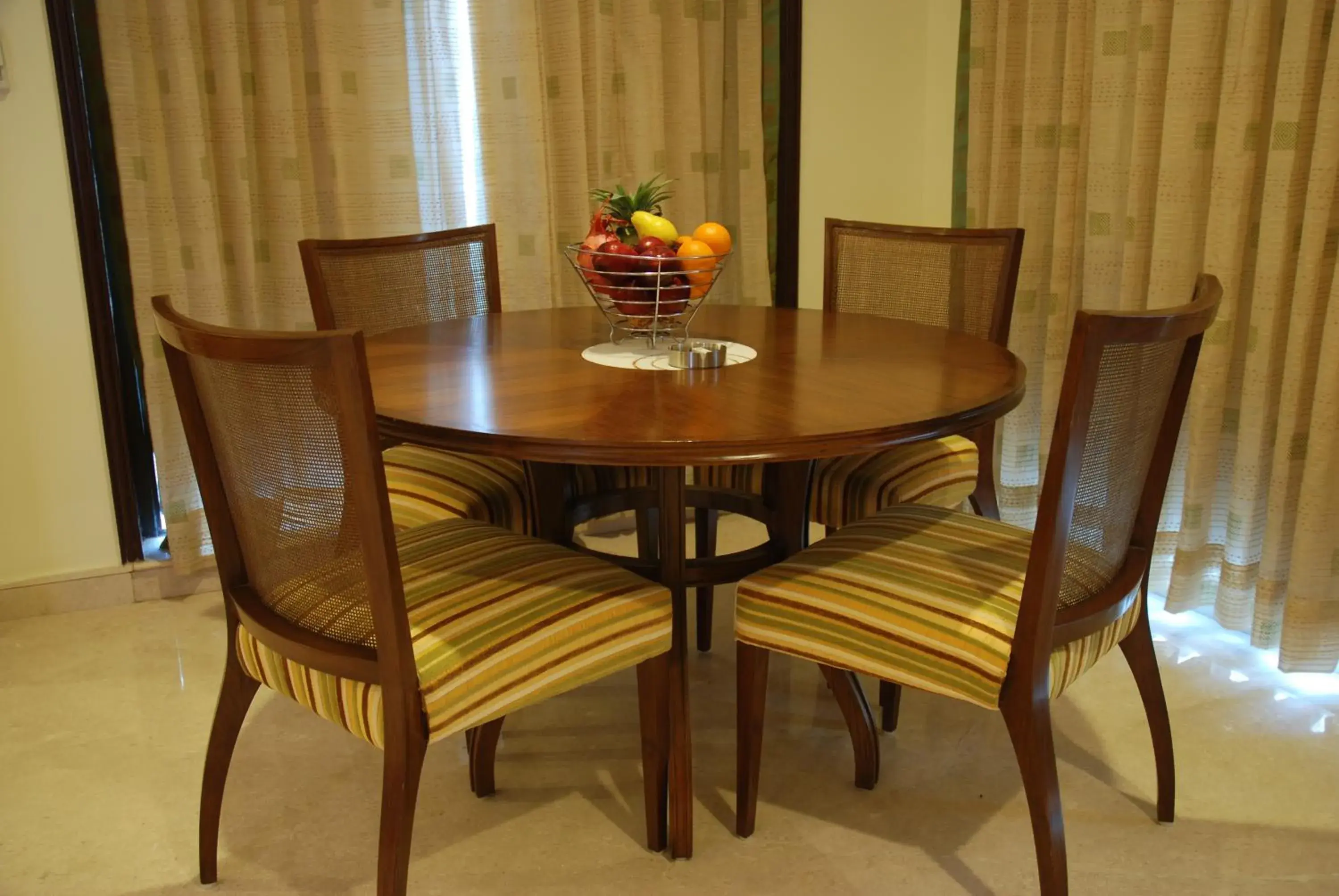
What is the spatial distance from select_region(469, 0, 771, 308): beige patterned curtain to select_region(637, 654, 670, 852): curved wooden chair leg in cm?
153

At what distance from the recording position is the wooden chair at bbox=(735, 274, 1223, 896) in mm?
1474

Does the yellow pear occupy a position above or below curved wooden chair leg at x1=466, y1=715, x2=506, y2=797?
above

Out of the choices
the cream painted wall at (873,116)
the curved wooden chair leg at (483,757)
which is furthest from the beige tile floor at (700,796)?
the cream painted wall at (873,116)

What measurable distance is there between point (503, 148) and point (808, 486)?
1340mm

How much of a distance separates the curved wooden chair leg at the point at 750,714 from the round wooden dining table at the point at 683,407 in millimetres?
91

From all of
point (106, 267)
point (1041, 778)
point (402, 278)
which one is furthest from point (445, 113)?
point (1041, 778)

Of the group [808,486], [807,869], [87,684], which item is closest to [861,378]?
[808,486]

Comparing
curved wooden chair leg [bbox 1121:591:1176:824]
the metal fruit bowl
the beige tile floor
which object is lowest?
the beige tile floor

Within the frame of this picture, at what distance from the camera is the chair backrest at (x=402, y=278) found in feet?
8.00

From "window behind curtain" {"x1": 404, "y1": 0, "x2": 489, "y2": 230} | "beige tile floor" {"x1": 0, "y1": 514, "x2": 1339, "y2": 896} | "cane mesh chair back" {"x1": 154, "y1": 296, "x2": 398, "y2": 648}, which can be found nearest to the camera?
"cane mesh chair back" {"x1": 154, "y1": 296, "x2": 398, "y2": 648}

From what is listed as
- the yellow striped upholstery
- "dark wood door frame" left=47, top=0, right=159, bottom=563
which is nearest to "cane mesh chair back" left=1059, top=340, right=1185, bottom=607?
the yellow striped upholstery

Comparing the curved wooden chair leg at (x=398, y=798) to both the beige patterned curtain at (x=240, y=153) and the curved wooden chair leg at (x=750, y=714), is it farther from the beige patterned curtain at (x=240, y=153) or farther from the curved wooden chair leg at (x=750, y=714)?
the beige patterned curtain at (x=240, y=153)

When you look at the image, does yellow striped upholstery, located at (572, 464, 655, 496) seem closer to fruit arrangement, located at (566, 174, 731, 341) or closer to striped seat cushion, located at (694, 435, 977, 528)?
striped seat cushion, located at (694, 435, 977, 528)

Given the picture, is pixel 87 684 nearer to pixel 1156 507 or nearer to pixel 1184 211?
pixel 1156 507
